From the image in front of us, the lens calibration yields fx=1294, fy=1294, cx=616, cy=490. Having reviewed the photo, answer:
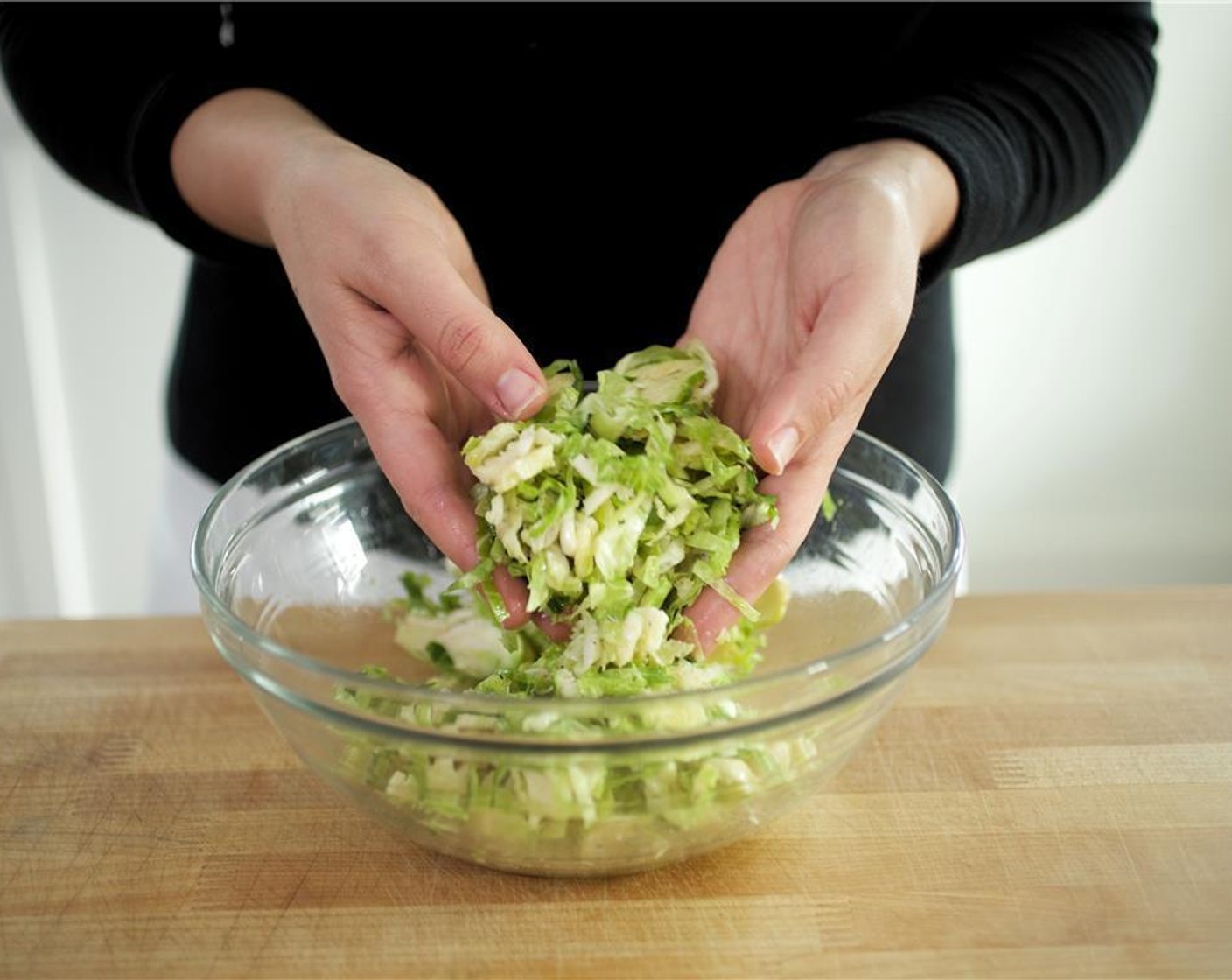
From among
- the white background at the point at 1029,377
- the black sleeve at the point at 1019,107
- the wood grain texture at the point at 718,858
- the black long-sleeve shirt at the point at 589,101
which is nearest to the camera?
the wood grain texture at the point at 718,858

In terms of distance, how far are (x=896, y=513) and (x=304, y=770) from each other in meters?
0.71

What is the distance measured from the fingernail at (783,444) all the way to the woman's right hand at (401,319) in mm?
233

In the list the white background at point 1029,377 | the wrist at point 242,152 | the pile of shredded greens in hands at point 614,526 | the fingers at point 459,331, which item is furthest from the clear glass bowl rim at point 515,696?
the white background at point 1029,377

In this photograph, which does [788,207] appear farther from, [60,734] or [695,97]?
[60,734]

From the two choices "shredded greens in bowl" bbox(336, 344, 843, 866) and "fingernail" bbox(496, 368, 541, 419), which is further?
"fingernail" bbox(496, 368, 541, 419)

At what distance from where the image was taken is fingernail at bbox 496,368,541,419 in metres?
1.22

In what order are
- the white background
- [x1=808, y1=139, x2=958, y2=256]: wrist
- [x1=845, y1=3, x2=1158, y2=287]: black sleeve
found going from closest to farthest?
[x1=808, y1=139, x2=958, y2=256]: wrist, [x1=845, y1=3, x2=1158, y2=287]: black sleeve, the white background

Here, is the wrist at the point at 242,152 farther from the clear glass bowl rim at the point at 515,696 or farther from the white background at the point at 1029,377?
the white background at the point at 1029,377

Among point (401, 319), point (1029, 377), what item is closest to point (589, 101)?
point (401, 319)

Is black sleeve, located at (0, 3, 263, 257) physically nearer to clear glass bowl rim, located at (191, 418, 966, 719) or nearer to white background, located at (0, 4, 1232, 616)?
clear glass bowl rim, located at (191, 418, 966, 719)

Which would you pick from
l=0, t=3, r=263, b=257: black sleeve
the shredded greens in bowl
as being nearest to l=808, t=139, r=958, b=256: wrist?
the shredded greens in bowl

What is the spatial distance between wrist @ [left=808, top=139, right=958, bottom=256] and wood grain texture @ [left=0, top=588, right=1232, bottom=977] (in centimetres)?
52

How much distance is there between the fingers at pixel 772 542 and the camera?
4.16 feet

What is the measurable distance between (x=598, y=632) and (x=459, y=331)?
31 cm
